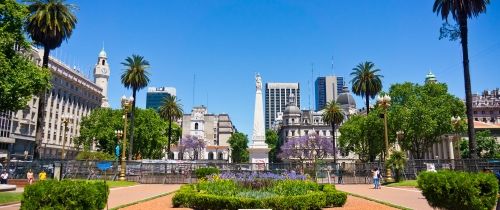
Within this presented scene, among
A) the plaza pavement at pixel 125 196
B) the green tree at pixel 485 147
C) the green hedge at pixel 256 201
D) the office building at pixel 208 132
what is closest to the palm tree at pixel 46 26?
the plaza pavement at pixel 125 196

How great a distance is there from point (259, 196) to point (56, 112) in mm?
81403

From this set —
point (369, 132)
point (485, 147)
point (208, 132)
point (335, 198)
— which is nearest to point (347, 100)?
point (208, 132)

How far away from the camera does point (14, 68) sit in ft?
91.2

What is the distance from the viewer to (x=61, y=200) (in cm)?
1045

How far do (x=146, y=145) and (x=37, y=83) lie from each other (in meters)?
42.8

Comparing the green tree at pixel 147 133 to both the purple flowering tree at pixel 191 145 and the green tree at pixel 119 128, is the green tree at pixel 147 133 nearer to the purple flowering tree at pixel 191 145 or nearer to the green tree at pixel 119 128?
the green tree at pixel 119 128

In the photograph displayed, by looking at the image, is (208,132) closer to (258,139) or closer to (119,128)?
(119,128)

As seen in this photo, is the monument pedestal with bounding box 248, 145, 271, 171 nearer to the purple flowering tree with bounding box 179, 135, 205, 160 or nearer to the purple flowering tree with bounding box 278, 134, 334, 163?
the purple flowering tree with bounding box 278, 134, 334, 163

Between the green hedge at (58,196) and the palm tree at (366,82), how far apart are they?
50150 millimetres

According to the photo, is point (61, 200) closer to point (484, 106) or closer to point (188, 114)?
point (484, 106)

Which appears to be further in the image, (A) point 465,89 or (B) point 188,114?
(B) point 188,114

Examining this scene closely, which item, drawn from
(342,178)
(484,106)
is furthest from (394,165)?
(484,106)

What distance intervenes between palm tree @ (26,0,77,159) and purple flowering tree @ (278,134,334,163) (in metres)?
71.5

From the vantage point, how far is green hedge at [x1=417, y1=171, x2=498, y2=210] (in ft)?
38.3
